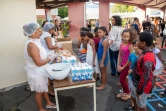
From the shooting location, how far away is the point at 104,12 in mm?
12125

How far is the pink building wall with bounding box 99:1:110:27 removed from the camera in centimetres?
1202

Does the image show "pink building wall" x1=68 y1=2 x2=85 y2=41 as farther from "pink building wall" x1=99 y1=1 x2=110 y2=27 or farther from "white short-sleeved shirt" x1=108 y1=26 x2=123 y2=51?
"white short-sleeved shirt" x1=108 y1=26 x2=123 y2=51

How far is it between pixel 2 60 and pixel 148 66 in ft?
10.9

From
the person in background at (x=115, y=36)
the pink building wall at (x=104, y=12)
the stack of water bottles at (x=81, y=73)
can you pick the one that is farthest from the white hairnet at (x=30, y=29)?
the pink building wall at (x=104, y=12)

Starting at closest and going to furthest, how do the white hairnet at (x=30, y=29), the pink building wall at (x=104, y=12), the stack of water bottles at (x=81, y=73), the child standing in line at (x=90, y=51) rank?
1. the stack of water bottles at (x=81, y=73)
2. the white hairnet at (x=30, y=29)
3. the child standing in line at (x=90, y=51)
4. the pink building wall at (x=104, y=12)

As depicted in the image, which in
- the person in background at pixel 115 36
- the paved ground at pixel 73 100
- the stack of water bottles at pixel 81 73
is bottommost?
the paved ground at pixel 73 100

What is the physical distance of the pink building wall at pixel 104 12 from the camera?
1202 cm

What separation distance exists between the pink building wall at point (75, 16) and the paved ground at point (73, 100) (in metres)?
8.32

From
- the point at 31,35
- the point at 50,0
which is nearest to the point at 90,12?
the point at 50,0

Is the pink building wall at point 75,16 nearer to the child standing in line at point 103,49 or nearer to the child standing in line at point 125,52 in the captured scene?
the child standing in line at point 103,49

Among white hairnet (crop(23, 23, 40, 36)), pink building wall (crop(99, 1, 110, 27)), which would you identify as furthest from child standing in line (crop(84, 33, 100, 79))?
pink building wall (crop(99, 1, 110, 27))

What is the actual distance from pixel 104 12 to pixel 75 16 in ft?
7.76

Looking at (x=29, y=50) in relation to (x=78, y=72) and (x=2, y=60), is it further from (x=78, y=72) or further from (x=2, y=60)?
(x=2, y=60)

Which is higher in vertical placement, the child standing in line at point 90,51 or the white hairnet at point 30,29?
the white hairnet at point 30,29
